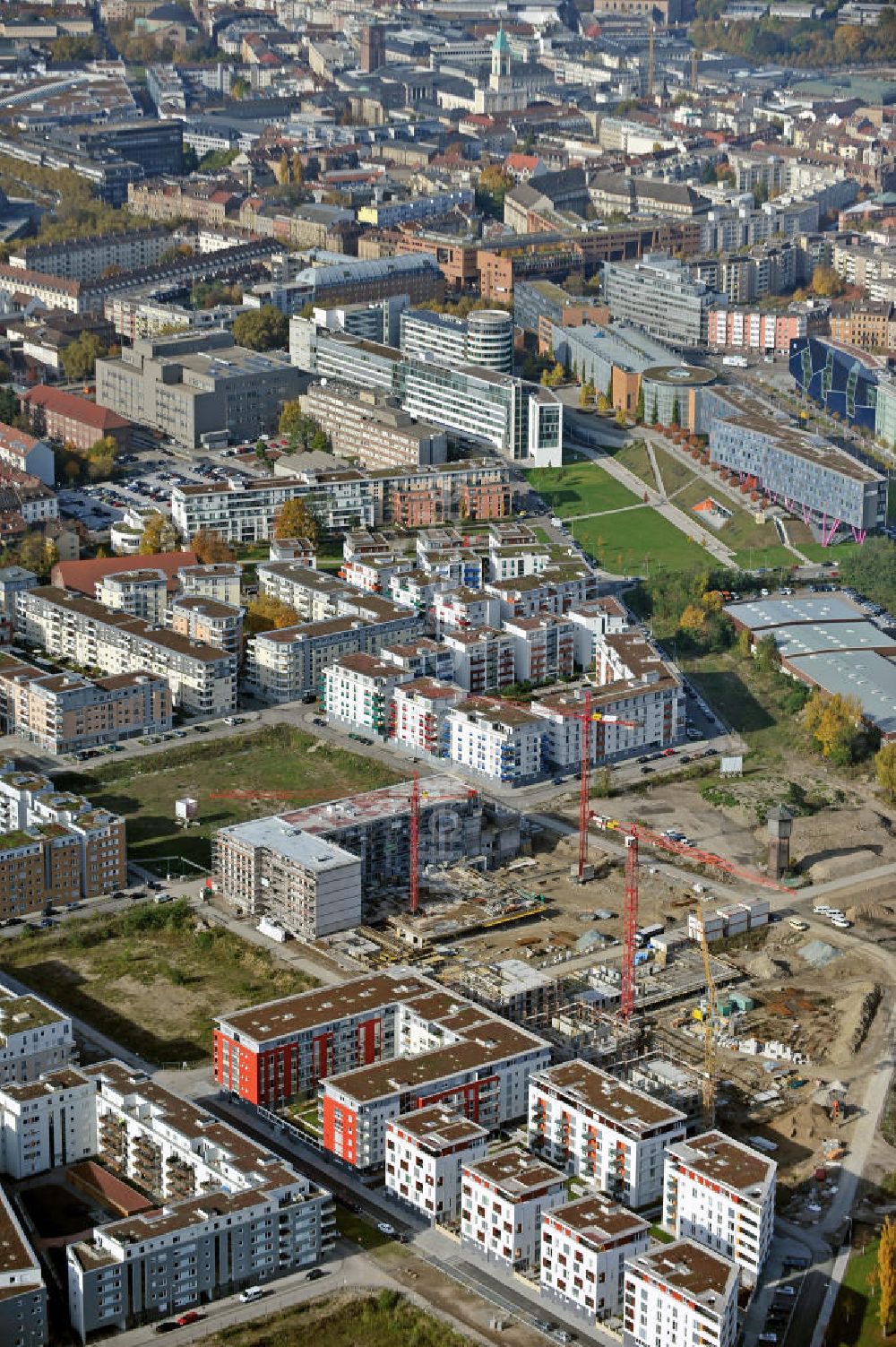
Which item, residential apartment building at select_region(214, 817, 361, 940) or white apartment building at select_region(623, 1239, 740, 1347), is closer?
white apartment building at select_region(623, 1239, 740, 1347)

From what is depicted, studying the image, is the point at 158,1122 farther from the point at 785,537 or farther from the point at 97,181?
the point at 97,181

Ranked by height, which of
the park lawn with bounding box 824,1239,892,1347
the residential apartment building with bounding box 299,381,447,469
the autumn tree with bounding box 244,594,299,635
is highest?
the residential apartment building with bounding box 299,381,447,469

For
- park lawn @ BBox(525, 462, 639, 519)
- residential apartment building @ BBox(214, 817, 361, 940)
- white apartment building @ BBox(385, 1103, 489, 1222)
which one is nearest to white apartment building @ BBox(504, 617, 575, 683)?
park lawn @ BBox(525, 462, 639, 519)

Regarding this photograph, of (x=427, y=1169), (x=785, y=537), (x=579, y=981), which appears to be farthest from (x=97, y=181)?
(x=427, y=1169)

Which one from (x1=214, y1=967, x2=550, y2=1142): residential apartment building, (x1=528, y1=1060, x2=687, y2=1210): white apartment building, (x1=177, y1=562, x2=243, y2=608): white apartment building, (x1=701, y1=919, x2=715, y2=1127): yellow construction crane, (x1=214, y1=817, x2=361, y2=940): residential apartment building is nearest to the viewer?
(x1=528, y1=1060, x2=687, y2=1210): white apartment building

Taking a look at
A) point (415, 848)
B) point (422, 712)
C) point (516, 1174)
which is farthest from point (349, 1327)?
point (422, 712)

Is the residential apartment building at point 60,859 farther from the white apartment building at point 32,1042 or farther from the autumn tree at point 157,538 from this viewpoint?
the autumn tree at point 157,538

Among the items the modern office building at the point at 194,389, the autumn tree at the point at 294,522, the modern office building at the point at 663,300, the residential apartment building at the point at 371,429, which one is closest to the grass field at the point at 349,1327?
the autumn tree at the point at 294,522

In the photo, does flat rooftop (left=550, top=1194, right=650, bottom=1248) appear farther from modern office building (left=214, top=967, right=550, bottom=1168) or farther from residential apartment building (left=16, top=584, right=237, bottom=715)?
residential apartment building (left=16, top=584, right=237, bottom=715)
